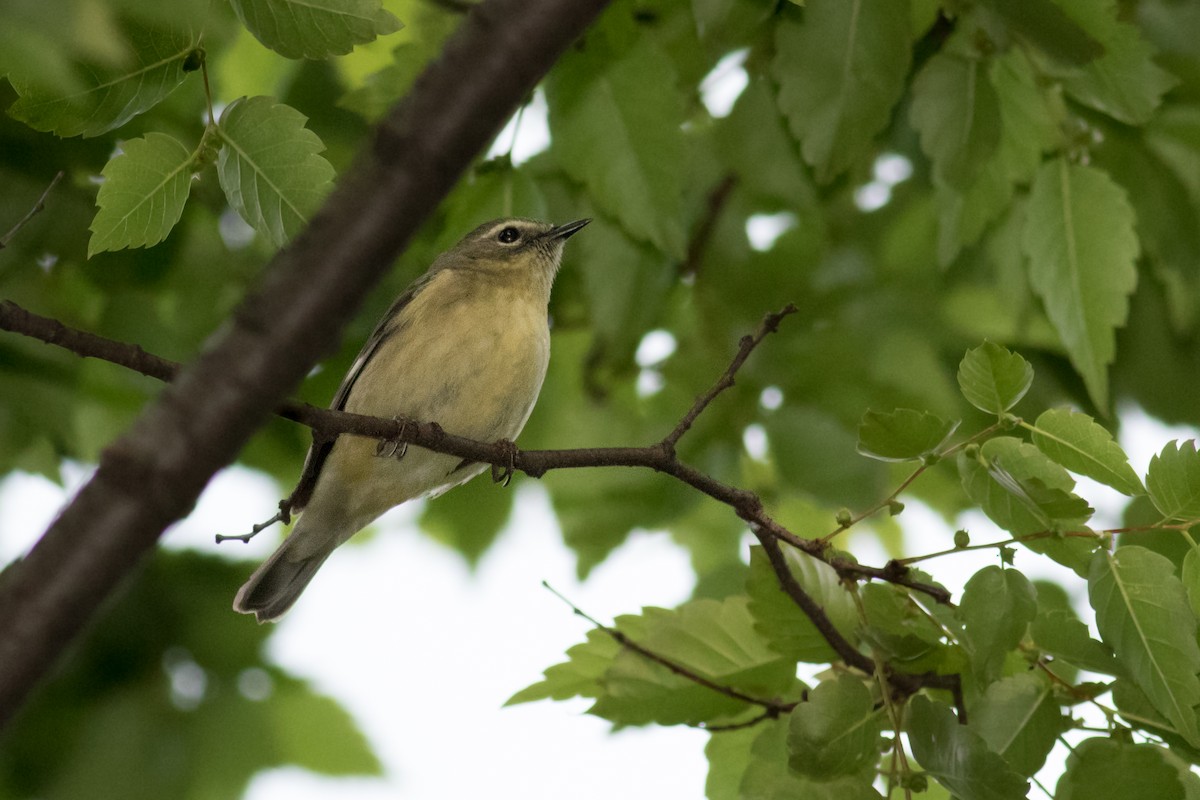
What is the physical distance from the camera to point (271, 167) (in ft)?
10.3

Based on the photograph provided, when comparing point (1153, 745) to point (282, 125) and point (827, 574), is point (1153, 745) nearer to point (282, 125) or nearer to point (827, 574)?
point (827, 574)

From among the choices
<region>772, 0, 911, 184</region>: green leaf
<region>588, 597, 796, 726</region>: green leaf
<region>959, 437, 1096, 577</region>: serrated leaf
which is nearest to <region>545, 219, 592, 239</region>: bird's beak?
<region>772, 0, 911, 184</region>: green leaf

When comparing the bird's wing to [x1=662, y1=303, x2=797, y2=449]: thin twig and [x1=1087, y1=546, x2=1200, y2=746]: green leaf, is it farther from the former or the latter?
[x1=1087, y1=546, x2=1200, y2=746]: green leaf

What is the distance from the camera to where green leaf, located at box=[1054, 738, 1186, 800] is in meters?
3.14

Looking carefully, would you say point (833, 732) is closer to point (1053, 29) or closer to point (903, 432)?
point (903, 432)

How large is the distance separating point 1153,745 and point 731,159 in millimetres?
3616

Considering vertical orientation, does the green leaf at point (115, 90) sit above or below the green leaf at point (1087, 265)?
above

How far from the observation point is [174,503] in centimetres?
178

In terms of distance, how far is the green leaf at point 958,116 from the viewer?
4.09m

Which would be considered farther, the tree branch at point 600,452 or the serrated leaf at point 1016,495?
the serrated leaf at point 1016,495

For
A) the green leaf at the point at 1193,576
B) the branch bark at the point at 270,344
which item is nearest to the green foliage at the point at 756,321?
the green leaf at the point at 1193,576

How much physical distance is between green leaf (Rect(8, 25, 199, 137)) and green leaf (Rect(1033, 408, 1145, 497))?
2.38 metres

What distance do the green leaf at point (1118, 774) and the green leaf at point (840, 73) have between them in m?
1.94

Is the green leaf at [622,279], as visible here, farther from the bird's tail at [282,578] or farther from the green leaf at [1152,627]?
the green leaf at [1152,627]
